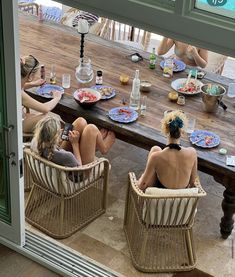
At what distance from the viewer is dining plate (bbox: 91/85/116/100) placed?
550 cm

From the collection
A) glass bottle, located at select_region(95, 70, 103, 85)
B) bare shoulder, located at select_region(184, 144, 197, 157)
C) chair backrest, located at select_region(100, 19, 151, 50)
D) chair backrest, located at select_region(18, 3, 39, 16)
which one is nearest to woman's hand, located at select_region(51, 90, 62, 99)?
glass bottle, located at select_region(95, 70, 103, 85)

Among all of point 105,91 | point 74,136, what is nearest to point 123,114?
point 105,91

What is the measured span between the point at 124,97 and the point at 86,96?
368 millimetres

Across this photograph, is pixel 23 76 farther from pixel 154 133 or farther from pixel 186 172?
pixel 186 172

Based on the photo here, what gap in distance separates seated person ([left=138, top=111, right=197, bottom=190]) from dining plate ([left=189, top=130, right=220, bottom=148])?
300 mm

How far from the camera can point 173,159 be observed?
465cm

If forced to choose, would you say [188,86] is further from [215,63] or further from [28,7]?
[28,7]

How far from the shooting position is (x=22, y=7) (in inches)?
302

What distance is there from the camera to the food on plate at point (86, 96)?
5.37m

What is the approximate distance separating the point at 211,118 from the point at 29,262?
2.03 m

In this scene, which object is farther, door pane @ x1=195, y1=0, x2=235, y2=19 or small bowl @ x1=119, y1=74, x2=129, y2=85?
small bowl @ x1=119, y1=74, x2=129, y2=85

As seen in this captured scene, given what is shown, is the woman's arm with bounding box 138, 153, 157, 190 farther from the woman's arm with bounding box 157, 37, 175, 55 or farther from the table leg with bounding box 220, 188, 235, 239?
the woman's arm with bounding box 157, 37, 175, 55

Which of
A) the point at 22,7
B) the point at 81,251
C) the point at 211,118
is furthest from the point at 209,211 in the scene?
the point at 22,7

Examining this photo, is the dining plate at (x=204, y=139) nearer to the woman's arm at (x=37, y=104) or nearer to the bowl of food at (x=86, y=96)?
the bowl of food at (x=86, y=96)
